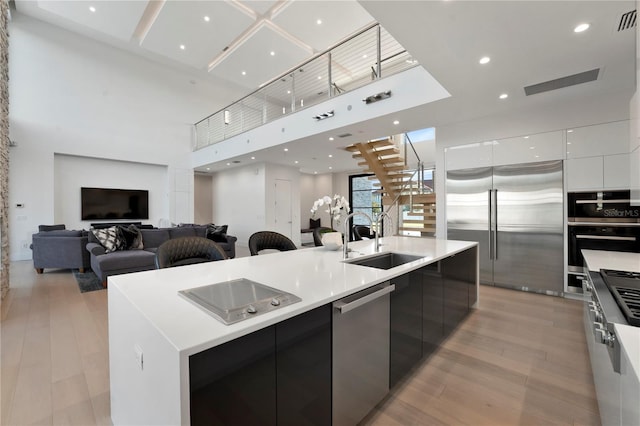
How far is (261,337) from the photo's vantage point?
99 centimetres

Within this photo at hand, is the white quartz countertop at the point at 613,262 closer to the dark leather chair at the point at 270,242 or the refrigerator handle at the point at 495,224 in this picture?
the refrigerator handle at the point at 495,224

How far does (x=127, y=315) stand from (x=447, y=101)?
13.4ft

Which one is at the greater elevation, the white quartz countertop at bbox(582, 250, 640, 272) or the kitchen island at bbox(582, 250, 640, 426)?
the white quartz countertop at bbox(582, 250, 640, 272)

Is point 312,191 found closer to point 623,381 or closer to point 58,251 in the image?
point 58,251

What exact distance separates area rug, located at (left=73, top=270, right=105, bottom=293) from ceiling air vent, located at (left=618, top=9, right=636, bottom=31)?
660 cm

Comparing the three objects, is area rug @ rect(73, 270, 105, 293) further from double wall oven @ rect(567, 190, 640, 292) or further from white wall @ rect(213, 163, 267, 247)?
double wall oven @ rect(567, 190, 640, 292)

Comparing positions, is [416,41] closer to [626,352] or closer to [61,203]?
[626,352]

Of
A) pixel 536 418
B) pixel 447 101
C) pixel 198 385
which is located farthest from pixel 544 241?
pixel 198 385

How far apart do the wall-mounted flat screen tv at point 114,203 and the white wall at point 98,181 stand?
0.15 meters

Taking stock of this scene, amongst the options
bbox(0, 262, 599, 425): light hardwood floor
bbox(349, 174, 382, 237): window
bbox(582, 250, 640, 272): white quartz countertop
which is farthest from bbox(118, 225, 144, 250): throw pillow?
bbox(349, 174, 382, 237): window

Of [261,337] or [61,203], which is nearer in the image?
[261,337]

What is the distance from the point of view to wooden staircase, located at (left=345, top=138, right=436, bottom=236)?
6.04 metres

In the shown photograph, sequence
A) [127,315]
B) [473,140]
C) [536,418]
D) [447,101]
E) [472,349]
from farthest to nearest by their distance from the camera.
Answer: [473,140]
[447,101]
[472,349]
[536,418]
[127,315]

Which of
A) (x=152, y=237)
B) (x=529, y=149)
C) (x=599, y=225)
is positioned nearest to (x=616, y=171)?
(x=599, y=225)
